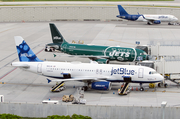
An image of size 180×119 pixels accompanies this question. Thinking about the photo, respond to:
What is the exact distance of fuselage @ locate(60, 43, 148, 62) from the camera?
5866 centimetres

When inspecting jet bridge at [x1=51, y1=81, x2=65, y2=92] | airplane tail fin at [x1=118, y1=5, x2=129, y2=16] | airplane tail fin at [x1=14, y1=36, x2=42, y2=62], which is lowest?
jet bridge at [x1=51, y1=81, x2=65, y2=92]

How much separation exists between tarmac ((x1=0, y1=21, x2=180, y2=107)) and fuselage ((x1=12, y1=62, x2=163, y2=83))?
7.44 feet

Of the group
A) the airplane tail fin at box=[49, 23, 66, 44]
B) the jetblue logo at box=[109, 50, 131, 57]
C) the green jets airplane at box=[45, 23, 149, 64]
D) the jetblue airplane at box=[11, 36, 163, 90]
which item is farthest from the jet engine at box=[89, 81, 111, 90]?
the airplane tail fin at box=[49, 23, 66, 44]

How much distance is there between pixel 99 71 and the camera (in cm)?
4647

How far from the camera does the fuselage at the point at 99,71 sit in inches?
1788

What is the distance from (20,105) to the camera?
3675cm

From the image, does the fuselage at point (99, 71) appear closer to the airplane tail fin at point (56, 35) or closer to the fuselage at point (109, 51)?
the fuselage at point (109, 51)

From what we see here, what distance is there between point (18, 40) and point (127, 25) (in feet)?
212

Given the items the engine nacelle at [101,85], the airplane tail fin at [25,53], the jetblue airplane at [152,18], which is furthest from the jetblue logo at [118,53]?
the jetblue airplane at [152,18]

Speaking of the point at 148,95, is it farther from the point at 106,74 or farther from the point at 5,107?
the point at 5,107

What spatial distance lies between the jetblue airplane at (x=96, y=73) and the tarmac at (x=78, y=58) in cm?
179

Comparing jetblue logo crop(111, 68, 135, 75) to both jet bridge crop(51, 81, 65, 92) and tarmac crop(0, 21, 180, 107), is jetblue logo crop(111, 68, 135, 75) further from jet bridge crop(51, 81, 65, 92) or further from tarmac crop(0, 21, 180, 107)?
jet bridge crop(51, 81, 65, 92)

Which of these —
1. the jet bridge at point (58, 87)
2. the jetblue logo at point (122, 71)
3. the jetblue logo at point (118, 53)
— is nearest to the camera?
the jetblue logo at point (122, 71)

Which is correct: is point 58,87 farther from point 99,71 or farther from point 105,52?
point 105,52
